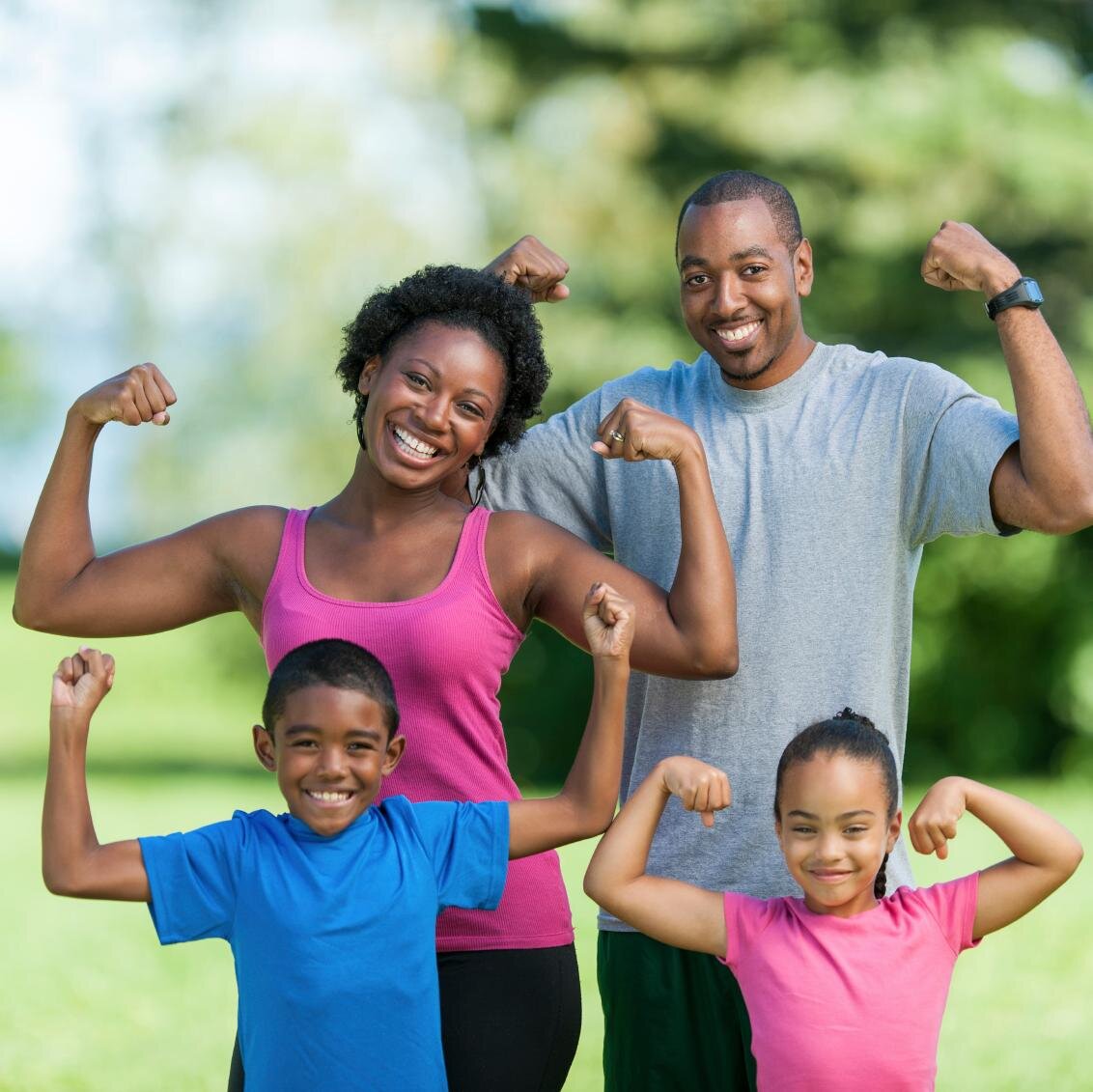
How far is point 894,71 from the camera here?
12.6 m

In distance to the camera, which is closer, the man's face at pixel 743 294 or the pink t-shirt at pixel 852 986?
the pink t-shirt at pixel 852 986

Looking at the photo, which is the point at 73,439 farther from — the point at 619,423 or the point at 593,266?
the point at 593,266

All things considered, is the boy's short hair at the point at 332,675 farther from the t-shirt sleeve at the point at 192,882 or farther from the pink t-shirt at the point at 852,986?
the pink t-shirt at the point at 852,986

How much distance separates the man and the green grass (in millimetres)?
2911

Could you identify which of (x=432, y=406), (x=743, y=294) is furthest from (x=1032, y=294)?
(x=432, y=406)

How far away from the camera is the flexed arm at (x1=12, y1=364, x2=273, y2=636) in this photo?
3.39 m

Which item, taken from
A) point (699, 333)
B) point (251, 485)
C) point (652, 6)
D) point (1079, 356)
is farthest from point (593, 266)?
point (699, 333)

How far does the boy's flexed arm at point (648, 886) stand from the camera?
318 cm

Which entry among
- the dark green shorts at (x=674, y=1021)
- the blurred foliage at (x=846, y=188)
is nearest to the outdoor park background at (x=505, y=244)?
the blurred foliage at (x=846, y=188)

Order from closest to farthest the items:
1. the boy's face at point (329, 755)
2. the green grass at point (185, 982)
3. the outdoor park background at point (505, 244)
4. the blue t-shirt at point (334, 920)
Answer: the blue t-shirt at point (334, 920)
the boy's face at point (329, 755)
the green grass at point (185, 982)
the outdoor park background at point (505, 244)

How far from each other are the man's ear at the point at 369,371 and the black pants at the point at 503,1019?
1081 mm

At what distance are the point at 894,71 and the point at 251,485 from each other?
7.54 metres

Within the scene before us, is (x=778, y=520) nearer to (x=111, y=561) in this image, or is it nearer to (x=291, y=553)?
(x=291, y=553)

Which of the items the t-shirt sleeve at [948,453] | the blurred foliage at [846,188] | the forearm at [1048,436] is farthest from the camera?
the blurred foliage at [846,188]
